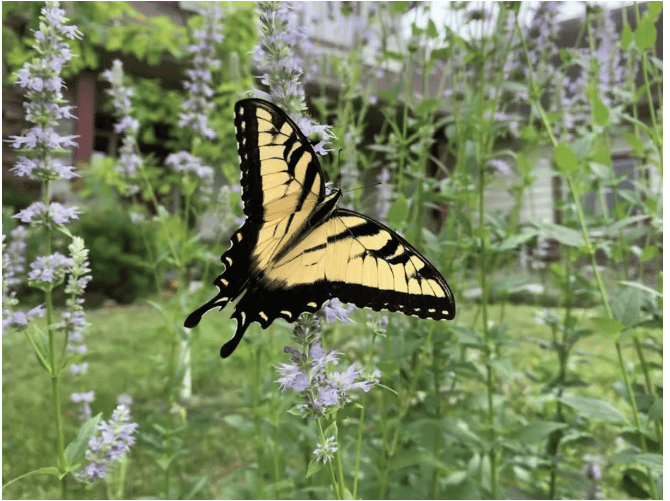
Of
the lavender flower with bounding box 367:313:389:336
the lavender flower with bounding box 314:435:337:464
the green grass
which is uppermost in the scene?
the lavender flower with bounding box 367:313:389:336

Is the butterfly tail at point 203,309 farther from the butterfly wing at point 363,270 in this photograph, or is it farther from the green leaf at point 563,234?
the green leaf at point 563,234

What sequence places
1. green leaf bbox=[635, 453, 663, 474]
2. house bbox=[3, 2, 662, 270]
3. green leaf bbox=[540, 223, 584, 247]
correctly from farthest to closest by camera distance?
house bbox=[3, 2, 662, 270]
green leaf bbox=[540, 223, 584, 247]
green leaf bbox=[635, 453, 663, 474]

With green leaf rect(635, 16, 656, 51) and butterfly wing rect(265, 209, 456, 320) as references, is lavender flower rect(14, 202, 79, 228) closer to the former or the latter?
butterfly wing rect(265, 209, 456, 320)

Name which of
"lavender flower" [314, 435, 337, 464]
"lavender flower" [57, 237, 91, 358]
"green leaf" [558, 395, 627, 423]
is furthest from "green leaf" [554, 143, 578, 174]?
"lavender flower" [57, 237, 91, 358]

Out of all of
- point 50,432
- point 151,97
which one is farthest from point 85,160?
point 50,432

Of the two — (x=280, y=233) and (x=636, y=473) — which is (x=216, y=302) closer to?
(x=280, y=233)

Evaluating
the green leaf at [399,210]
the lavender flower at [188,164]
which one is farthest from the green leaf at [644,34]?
the lavender flower at [188,164]
